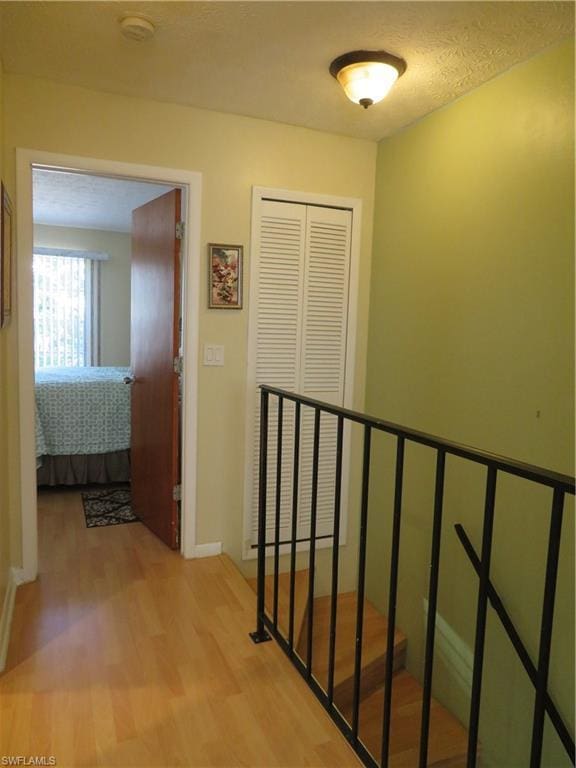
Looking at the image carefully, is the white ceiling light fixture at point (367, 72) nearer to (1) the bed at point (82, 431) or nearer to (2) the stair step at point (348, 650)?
(2) the stair step at point (348, 650)

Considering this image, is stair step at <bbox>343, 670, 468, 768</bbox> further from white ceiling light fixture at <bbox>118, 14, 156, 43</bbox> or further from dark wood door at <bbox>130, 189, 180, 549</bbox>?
white ceiling light fixture at <bbox>118, 14, 156, 43</bbox>

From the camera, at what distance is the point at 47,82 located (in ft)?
7.88

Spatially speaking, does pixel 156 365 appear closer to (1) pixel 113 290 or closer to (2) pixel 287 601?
(2) pixel 287 601

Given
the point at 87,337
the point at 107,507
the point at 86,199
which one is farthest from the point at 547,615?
the point at 87,337

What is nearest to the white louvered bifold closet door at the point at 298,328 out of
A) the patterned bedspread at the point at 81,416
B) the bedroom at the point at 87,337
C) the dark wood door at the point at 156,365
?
the dark wood door at the point at 156,365

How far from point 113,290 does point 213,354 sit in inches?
169

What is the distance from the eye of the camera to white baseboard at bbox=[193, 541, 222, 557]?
9.48 ft

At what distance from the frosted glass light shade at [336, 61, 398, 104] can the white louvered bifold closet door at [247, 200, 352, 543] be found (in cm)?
87

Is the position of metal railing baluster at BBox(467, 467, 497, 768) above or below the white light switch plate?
below

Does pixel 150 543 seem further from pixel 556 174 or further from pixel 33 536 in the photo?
pixel 556 174

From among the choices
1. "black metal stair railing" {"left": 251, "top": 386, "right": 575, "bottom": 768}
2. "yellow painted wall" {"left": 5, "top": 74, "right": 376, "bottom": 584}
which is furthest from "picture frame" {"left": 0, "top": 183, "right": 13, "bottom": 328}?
"black metal stair railing" {"left": 251, "top": 386, "right": 575, "bottom": 768}

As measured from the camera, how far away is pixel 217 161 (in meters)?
2.75

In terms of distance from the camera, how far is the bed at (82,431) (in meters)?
3.96

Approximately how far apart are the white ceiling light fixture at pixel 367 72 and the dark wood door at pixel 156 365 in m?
1.10
